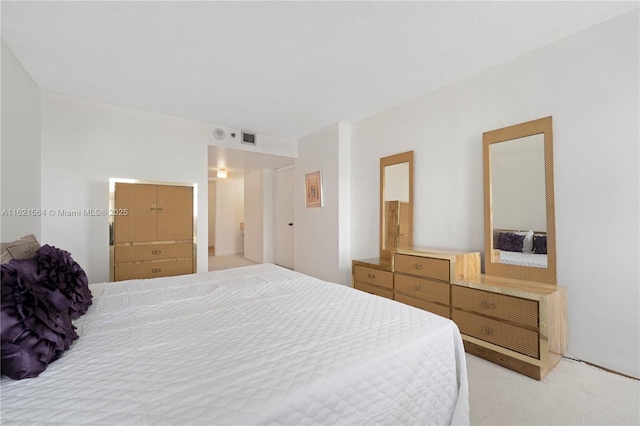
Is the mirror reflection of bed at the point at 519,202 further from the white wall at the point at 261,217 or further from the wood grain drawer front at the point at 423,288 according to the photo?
the white wall at the point at 261,217

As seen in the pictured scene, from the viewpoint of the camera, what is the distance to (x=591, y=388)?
1710 mm

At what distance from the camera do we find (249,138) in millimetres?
4293

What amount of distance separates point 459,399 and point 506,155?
2.07 m

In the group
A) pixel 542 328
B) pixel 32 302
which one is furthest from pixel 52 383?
pixel 542 328

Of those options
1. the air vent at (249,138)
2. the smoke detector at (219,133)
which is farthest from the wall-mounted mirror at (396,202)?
the smoke detector at (219,133)

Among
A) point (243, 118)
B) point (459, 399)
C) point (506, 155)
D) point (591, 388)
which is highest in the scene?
point (243, 118)

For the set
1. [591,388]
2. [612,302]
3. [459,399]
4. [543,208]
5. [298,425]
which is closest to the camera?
[298,425]

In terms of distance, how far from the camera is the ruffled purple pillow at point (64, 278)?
119 cm

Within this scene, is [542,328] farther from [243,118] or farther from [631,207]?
[243,118]

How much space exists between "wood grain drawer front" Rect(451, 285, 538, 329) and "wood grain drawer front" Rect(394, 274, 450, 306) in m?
0.08

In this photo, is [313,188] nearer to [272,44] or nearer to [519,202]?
[272,44]

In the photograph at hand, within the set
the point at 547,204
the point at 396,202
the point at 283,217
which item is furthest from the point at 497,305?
the point at 283,217

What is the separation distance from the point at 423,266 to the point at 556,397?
3.90 feet

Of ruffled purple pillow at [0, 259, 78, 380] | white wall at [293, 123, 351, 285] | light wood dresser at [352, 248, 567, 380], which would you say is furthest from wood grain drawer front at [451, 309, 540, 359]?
ruffled purple pillow at [0, 259, 78, 380]
